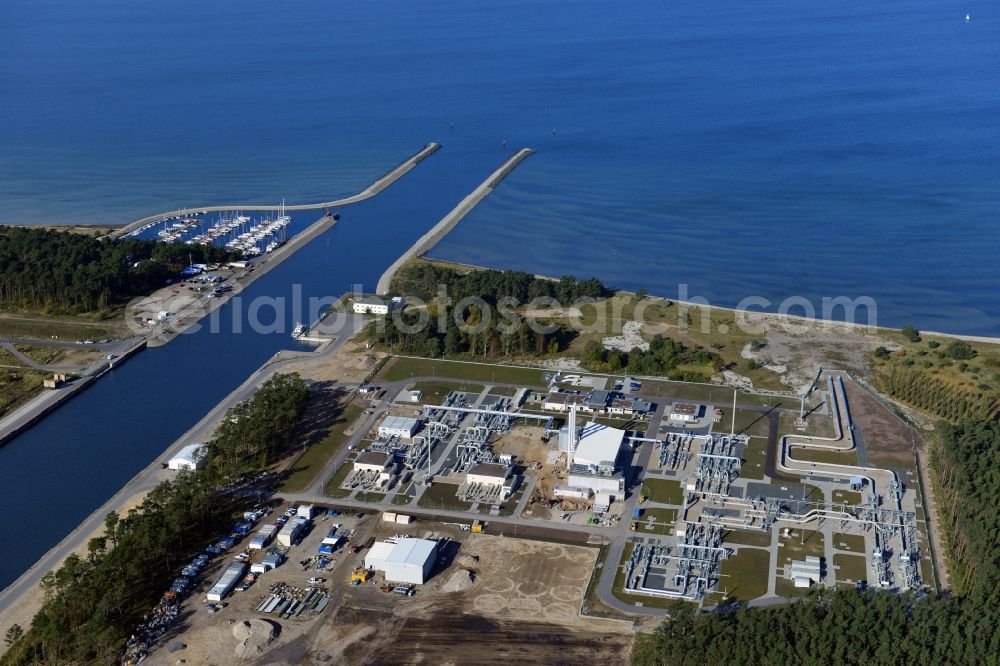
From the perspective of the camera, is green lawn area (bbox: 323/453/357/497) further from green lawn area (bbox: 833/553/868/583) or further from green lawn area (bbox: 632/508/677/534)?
green lawn area (bbox: 833/553/868/583)

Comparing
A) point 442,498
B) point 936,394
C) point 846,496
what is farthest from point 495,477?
point 936,394

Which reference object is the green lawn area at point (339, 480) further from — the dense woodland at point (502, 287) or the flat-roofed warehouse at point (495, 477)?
the dense woodland at point (502, 287)

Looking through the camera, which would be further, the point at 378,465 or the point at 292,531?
the point at 378,465

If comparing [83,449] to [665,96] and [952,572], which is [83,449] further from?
[665,96]

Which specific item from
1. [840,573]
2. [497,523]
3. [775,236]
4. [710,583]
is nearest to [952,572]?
[840,573]

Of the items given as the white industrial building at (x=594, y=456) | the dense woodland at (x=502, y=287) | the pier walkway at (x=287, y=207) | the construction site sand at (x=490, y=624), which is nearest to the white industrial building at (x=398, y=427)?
the white industrial building at (x=594, y=456)

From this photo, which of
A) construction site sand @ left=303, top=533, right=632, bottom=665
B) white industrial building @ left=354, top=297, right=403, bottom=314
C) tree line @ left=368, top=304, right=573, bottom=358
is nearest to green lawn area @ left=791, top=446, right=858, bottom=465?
construction site sand @ left=303, top=533, right=632, bottom=665

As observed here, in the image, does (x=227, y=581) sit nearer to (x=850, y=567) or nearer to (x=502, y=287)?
(x=850, y=567)
